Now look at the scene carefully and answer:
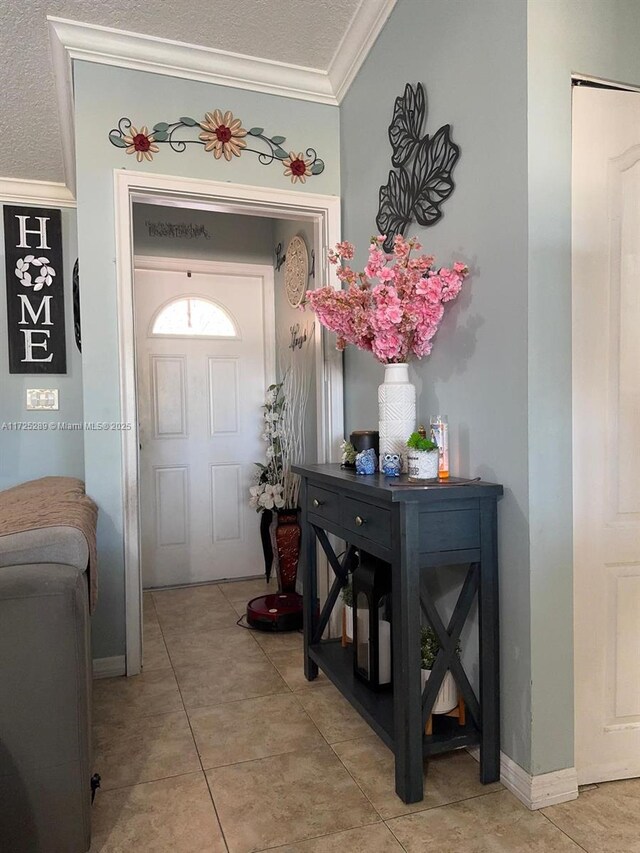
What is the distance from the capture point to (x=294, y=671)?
2.43 m

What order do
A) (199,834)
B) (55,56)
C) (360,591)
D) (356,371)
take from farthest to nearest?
(356,371) < (55,56) < (360,591) < (199,834)

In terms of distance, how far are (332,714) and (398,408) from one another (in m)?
1.13

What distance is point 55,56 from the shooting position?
92.0 inches

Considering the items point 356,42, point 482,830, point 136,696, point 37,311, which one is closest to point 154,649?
point 136,696

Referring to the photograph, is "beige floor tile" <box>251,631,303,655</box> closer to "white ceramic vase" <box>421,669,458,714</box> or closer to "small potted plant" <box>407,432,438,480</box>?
"white ceramic vase" <box>421,669,458,714</box>

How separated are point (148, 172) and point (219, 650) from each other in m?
2.16

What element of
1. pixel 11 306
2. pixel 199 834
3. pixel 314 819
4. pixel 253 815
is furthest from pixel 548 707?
pixel 11 306

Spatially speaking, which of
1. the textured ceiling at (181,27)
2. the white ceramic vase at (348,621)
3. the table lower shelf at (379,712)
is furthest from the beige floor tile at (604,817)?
the textured ceiling at (181,27)

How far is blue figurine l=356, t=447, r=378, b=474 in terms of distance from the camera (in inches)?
75.9

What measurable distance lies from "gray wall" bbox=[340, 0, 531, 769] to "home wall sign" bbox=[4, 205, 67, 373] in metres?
2.35

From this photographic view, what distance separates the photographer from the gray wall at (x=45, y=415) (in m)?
3.35

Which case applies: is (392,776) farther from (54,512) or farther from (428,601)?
(54,512)

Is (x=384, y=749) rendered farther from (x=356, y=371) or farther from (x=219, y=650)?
(x=356, y=371)

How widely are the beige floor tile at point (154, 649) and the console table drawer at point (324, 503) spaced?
3.38ft
